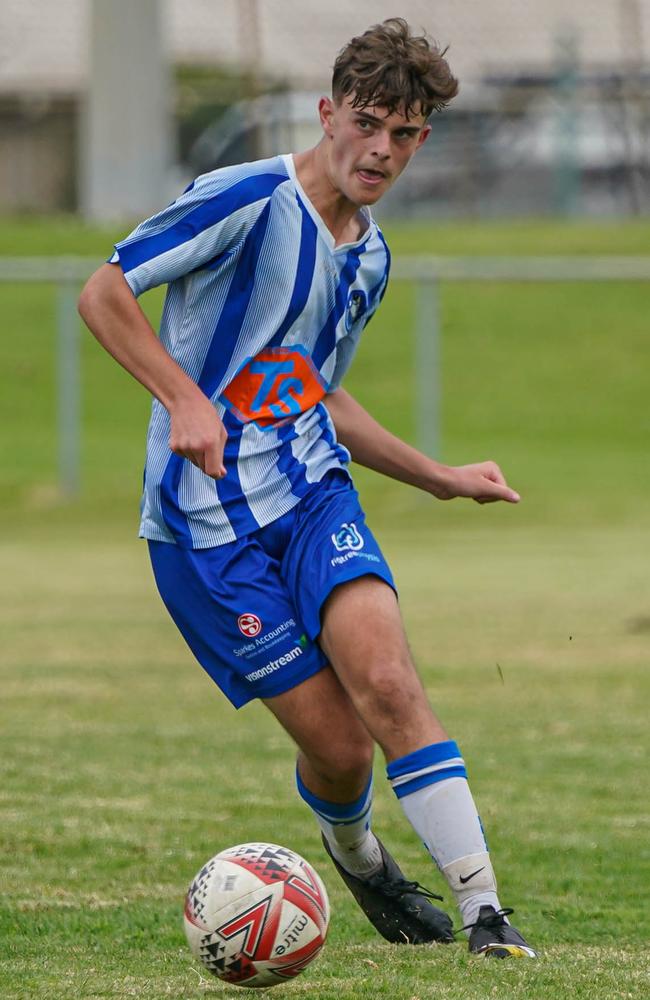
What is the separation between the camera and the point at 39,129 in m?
37.4

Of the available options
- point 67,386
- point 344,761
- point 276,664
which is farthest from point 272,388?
point 67,386

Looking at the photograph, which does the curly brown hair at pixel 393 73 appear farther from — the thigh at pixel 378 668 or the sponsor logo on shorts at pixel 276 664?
the sponsor logo on shorts at pixel 276 664

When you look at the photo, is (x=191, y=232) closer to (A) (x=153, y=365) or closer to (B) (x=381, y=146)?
(A) (x=153, y=365)

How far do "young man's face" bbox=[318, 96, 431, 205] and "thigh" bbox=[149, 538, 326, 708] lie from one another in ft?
2.96

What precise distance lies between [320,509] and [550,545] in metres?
10.6

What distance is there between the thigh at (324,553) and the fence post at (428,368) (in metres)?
12.4

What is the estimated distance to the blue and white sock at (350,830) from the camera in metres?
4.82

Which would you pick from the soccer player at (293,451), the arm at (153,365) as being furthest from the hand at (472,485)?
the arm at (153,365)

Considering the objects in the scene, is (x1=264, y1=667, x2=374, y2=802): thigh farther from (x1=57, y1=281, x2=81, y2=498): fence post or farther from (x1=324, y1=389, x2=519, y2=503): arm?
(x1=57, y1=281, x2=81, y2=498): fence post

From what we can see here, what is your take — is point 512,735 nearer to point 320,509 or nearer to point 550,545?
point 320,509

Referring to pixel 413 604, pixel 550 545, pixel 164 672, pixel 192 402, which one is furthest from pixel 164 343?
pixel 550 545

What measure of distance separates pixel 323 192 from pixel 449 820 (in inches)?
61.3

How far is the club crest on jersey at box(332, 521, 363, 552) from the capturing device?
14.8 feet

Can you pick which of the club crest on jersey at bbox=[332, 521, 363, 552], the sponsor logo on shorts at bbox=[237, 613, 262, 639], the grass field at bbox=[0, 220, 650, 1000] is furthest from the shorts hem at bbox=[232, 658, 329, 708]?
the grass field at bbox=[0, 220, 650, 1000]
